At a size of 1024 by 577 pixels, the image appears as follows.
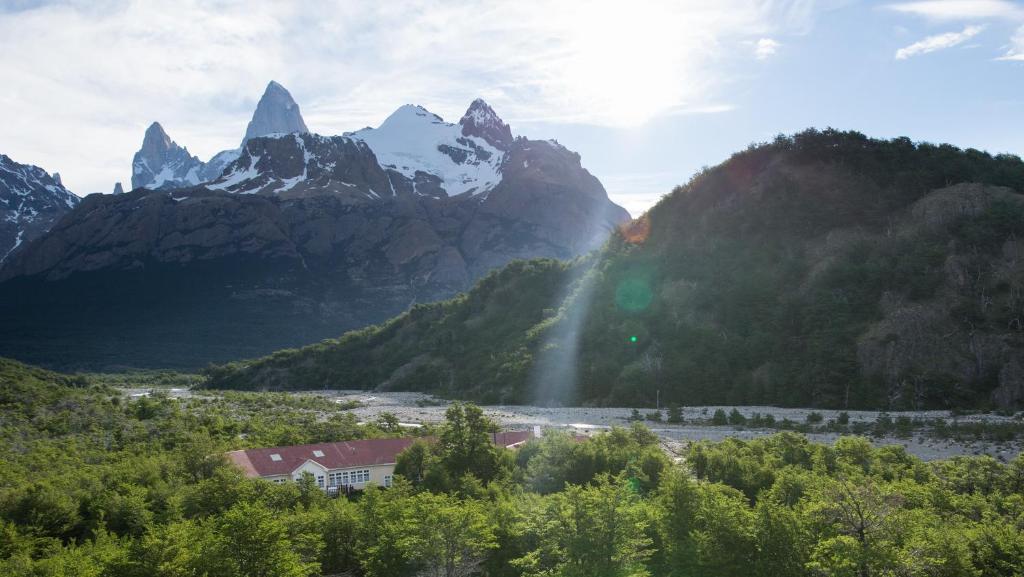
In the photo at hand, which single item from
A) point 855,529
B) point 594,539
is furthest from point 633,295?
point 855,529

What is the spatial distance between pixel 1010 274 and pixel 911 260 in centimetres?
864

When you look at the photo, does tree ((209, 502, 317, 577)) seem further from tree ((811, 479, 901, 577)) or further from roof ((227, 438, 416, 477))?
tree ((811, 479, 901, 577))

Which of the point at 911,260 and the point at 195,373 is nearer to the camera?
the point at 911,260

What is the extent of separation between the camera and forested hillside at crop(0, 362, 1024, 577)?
66.4 feet

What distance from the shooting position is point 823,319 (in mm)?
71312

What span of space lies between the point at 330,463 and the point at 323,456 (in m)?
0.83

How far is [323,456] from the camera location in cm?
3900

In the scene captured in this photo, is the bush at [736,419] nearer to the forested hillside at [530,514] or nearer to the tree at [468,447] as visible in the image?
the forested hillside at [530,514]

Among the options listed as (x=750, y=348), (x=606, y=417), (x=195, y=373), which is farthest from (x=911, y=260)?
(x=195, y=373)

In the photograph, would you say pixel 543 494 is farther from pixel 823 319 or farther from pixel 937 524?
pixel 823 319

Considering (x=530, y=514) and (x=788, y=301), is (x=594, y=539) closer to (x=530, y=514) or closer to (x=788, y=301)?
(x=530, y=514)

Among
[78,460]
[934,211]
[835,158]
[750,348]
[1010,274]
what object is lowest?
[78,460]

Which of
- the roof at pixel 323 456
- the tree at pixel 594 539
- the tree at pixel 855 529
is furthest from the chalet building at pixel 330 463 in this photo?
the tree at pixel 855 529

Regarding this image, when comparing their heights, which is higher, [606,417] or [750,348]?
[750,348]
